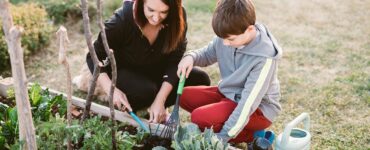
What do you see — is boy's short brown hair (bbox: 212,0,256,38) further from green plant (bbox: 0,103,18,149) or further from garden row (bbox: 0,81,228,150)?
green plant (bbox: 0,103,18,149)

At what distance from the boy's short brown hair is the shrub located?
2223mm

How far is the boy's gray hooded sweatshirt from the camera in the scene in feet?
7.91

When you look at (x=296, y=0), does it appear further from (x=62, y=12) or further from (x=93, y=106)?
(x=93, y=106)

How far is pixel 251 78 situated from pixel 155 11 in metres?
0.63

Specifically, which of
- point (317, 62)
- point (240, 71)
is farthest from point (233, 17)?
point (317, 62)

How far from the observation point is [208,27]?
485 centimetres

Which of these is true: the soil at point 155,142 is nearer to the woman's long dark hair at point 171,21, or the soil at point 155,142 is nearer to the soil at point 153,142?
the soil at point 153,142

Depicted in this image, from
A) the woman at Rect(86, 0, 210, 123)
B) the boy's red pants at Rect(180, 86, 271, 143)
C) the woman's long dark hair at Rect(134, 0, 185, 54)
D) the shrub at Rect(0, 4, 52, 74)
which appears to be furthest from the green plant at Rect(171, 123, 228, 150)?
the shrub at Rect(0, 4, 52, 74)

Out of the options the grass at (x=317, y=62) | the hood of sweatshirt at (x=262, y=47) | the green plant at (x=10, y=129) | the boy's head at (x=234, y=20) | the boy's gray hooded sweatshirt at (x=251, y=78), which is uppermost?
the boy's head at (x=234, y=20)

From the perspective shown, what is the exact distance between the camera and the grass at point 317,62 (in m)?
3.15

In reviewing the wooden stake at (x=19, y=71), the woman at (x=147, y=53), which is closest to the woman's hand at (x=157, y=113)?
the woman at (x=147, y=53)

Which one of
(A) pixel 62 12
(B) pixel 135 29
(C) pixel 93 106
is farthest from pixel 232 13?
(A) pixel 62 12

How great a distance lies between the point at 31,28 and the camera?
4.17 meters

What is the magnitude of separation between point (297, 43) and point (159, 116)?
2.16 meters
